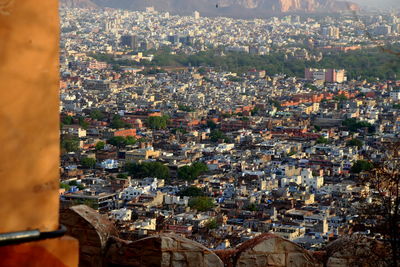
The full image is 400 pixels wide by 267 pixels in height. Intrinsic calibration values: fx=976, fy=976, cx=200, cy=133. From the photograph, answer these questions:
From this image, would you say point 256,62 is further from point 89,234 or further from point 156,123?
point 89,234

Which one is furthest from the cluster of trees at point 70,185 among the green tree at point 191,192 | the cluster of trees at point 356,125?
the cluster of trees at point 356,125

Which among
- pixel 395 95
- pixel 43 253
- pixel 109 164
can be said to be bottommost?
pixel 109 164

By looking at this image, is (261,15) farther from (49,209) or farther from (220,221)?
(49,209)

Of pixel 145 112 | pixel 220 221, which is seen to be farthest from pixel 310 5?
pixel 220 221

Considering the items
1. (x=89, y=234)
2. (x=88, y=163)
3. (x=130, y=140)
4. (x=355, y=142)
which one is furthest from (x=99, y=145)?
(x=89, y=234)

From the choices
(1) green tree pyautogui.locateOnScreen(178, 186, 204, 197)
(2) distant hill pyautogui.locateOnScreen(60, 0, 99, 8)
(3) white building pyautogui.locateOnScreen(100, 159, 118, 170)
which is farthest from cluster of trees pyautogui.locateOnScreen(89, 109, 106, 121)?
(2) distant hill pyautogui.locateOnScreen(60, 0, 99, 8)

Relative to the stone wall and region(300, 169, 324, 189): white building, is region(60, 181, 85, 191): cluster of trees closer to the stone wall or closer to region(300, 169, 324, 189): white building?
region(300, 169, 324, 189): white building
